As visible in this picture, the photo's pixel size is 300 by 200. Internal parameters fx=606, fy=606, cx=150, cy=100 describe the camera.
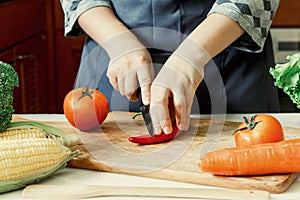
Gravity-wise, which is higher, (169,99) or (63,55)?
(169,99)

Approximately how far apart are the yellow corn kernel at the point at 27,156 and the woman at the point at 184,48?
0.26 meters

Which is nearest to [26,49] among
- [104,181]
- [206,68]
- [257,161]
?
[206,68]

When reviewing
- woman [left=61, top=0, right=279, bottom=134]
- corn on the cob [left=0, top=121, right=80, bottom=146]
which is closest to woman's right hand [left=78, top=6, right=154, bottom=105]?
woman [left=61, top=0, right=279, bottom=134]

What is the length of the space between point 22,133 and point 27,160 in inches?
4.1

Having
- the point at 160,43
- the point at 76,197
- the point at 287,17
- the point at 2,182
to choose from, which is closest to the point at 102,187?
the point at 76,197

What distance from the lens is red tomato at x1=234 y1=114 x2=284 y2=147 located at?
42.7 inches

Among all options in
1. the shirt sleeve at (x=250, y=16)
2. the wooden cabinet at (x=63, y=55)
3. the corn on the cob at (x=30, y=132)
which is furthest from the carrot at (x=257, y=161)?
the wooden cabinet at (x=63, y=55)

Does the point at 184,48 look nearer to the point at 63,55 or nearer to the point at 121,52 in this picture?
the point at 121,52

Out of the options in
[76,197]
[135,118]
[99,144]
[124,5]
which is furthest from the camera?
[124,5]

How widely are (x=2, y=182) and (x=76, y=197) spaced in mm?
120

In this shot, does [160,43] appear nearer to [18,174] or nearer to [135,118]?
[135,118]

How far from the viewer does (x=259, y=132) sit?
Result: 1.09 m

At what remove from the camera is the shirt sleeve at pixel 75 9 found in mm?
1432

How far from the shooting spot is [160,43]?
1457mm
